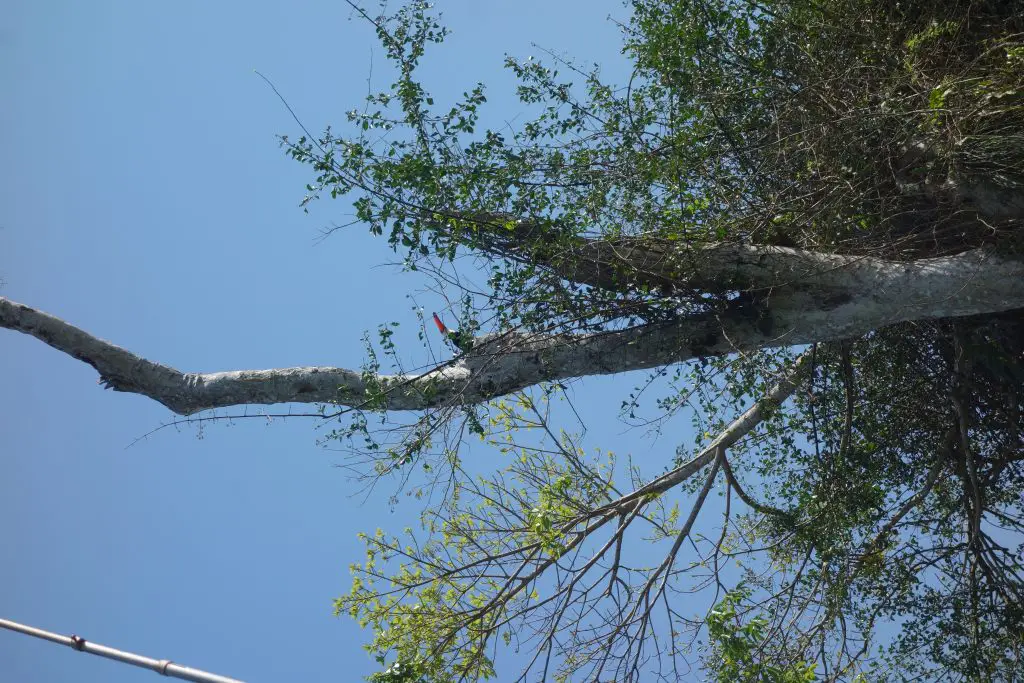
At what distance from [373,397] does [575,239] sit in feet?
4.74

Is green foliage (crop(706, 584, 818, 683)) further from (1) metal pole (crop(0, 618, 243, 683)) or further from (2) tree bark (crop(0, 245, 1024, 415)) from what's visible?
(1) metal pole (crop(0, 618, 243, 683))

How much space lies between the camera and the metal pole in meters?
2.64

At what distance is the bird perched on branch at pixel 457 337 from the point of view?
5.48 m

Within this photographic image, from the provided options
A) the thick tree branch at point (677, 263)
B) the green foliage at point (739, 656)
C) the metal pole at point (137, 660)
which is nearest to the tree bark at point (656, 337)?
the thick tree branch at point (677, 263)

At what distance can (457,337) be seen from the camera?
5.53m

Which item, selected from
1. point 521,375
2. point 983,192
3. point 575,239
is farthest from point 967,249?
point 521,375

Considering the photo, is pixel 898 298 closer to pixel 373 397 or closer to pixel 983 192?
pixel 983 192

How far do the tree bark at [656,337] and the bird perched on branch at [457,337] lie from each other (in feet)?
0.21

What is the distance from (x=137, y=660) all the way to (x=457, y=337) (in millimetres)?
2971

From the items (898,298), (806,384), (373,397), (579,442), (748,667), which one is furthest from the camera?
(806,384)

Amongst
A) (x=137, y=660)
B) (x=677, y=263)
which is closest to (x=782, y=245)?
(x=677, y=263)

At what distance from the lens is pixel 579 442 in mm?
6234

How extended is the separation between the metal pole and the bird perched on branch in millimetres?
2723

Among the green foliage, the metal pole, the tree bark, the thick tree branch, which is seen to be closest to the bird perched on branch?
the tree bark
